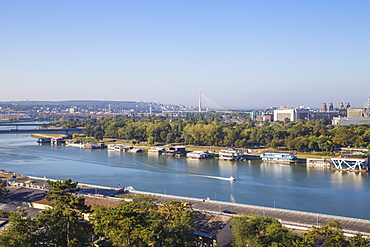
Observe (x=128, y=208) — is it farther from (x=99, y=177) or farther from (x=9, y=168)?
(x=9, y=168)

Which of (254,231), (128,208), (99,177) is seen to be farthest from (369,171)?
(128,208)

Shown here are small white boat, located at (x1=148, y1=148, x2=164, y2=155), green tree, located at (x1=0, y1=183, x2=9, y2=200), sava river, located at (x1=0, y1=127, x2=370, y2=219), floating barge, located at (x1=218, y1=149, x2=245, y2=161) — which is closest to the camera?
green tree, located at (x1=0, y1=183, x2=9, y2=200)

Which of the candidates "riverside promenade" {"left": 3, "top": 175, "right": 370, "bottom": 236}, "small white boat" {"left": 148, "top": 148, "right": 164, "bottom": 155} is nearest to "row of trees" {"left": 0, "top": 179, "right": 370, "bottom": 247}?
"riverside promenade" {"left": 3, "top": 175, "right": 370, "bottom": 236}

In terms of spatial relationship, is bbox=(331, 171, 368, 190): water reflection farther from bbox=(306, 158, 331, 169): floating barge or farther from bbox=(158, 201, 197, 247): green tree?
bbox=(158, 201, 197, 247): green tree

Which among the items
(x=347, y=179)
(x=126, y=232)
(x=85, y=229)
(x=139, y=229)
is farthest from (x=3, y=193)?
(x=347, y=179)

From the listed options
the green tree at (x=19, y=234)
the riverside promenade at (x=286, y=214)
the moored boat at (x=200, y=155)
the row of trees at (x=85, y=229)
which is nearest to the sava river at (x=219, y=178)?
the moored boat at (x=200, y=155)

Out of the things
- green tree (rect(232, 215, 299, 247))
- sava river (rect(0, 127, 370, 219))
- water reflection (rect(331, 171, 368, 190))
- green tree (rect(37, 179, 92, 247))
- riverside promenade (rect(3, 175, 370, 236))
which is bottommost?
water reflection (rect(331, 171, 368, 190))

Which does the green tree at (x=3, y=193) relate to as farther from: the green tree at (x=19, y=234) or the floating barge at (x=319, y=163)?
the floating barge at (x=319, y=163)

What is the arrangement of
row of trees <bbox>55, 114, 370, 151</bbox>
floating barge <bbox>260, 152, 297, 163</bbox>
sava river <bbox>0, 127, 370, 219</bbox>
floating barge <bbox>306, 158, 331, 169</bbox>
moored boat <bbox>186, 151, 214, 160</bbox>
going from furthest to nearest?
row of trees <bbox>55, 114, 370, 151</bbox>, moored boat <bbox>186, 151, 214, 160</bbox>, floating barge <bbox>260, 152, 297, 163</bbox>, floating barge <bbox>306, 158, 331, 169</bbox>, sava river <bbox>0, 127, 370, 219</bbox>
